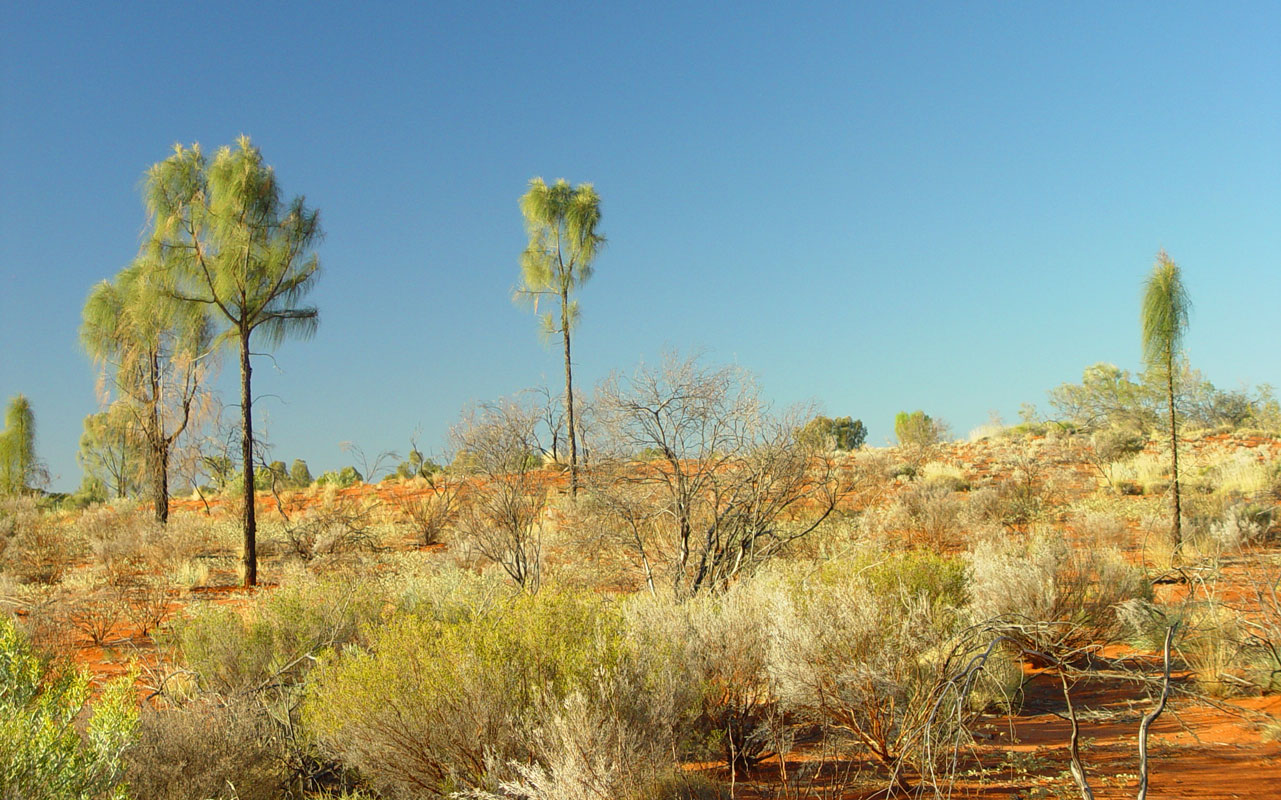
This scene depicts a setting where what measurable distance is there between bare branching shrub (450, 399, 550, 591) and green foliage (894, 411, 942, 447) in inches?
845

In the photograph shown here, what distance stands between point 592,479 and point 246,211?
8566 mm

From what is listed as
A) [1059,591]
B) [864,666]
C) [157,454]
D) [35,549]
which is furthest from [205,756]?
[157,454]

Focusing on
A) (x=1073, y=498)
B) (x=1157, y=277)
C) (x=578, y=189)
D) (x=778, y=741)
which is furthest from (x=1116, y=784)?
(x=578, y=189)

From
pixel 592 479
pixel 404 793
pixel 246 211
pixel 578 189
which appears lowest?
pixel 404 793

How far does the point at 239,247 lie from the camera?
14383mm

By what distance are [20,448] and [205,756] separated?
33624mm

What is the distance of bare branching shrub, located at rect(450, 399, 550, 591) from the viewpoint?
1194 centimetres

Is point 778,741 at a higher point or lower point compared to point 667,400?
lower

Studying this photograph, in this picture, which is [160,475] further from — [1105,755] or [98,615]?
[1105,755]

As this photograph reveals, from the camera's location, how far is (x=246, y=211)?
1453 centimetres

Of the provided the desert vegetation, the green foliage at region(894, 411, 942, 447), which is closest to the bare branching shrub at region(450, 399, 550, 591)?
the desert vegetation

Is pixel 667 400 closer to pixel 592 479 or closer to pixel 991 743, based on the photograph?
pixel 592 479

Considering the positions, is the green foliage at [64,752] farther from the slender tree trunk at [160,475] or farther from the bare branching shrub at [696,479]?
the slender tree trunk at [160,475]

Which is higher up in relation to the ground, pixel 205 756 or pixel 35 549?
pixel 205 756
